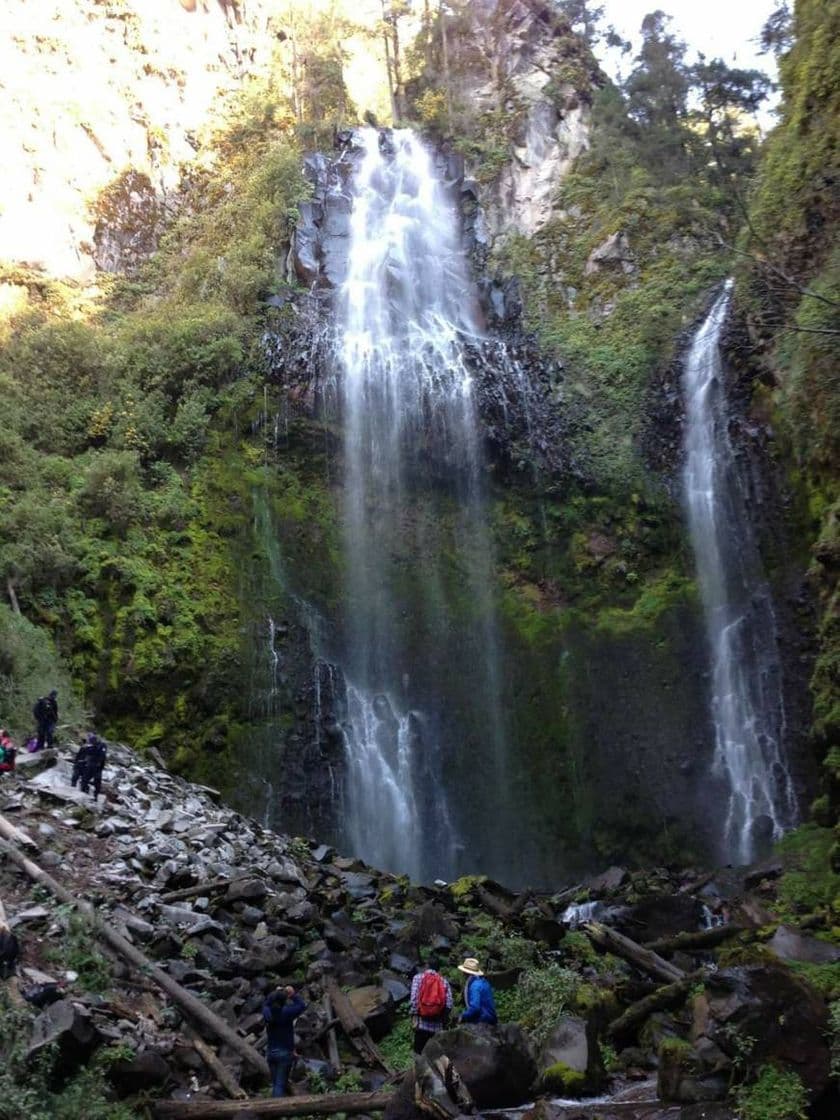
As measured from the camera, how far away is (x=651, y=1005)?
27.8 feet

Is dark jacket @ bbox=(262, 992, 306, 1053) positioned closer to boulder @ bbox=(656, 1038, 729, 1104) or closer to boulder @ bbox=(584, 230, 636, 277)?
boulder @ bbox=(656, 1038, 729, 1104)

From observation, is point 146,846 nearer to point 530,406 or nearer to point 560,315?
point 530,406

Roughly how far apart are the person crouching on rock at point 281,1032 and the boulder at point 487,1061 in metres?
1.19

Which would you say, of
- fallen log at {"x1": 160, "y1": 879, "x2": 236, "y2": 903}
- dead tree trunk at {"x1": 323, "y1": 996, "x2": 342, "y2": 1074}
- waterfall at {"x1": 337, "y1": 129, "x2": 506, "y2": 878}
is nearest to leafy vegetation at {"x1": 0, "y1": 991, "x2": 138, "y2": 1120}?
dead tree trunk at {"x1": 323, "y1": 996, "x2": 342, "y2": 1074}

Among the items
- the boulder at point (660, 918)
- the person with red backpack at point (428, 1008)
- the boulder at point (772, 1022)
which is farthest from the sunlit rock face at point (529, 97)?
the boulder at point (772, 1022)

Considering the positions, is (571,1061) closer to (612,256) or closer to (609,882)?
(609,882)

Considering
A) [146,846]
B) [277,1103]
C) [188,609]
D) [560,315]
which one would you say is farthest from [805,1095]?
[560,315]

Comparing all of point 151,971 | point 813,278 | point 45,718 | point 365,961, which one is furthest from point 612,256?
point 151,971

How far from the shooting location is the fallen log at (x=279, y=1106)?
6176mm

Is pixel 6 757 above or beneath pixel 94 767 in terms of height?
above

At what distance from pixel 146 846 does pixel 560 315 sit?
2100 cm

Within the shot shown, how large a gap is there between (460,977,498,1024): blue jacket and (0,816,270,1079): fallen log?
173cm

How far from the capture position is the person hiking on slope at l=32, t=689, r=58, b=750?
12586 millimetres

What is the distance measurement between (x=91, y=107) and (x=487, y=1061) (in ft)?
104
